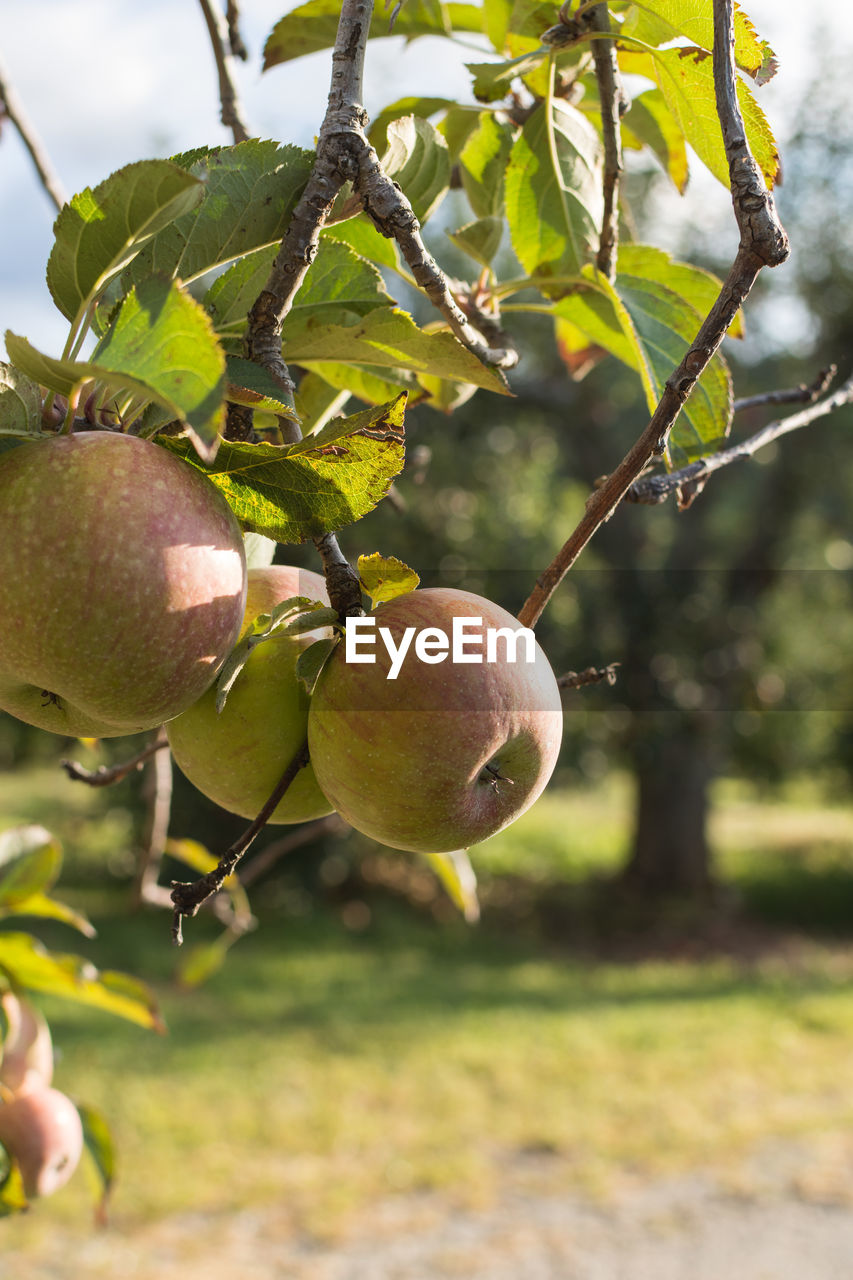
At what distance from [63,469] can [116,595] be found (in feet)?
0.20

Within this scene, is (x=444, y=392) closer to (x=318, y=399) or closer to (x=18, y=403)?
(x=318, y=399)

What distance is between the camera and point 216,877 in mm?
527

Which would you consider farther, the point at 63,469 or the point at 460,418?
the point at 460,418

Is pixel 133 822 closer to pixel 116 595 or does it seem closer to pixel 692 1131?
pixel 692 1131

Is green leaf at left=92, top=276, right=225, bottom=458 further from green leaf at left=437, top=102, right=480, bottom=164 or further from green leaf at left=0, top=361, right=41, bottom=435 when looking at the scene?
green leaf at left=437, top=102, right=480, bottom=164

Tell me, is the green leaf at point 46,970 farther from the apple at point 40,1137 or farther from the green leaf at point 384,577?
the green leaf at point 384,577

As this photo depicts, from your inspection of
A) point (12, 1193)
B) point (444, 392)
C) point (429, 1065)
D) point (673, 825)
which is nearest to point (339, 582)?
point (444, 392)

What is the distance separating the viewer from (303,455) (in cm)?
53

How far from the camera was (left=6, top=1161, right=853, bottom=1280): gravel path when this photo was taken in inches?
147

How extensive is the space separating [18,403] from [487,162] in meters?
0.49

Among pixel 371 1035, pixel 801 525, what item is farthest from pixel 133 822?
pixel 801 525

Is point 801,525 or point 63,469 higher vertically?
point 63,469

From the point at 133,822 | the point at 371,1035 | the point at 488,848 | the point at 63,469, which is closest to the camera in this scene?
the point at 63,469

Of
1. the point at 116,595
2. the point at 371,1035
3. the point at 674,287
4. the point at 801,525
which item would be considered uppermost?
the point at 674,287
